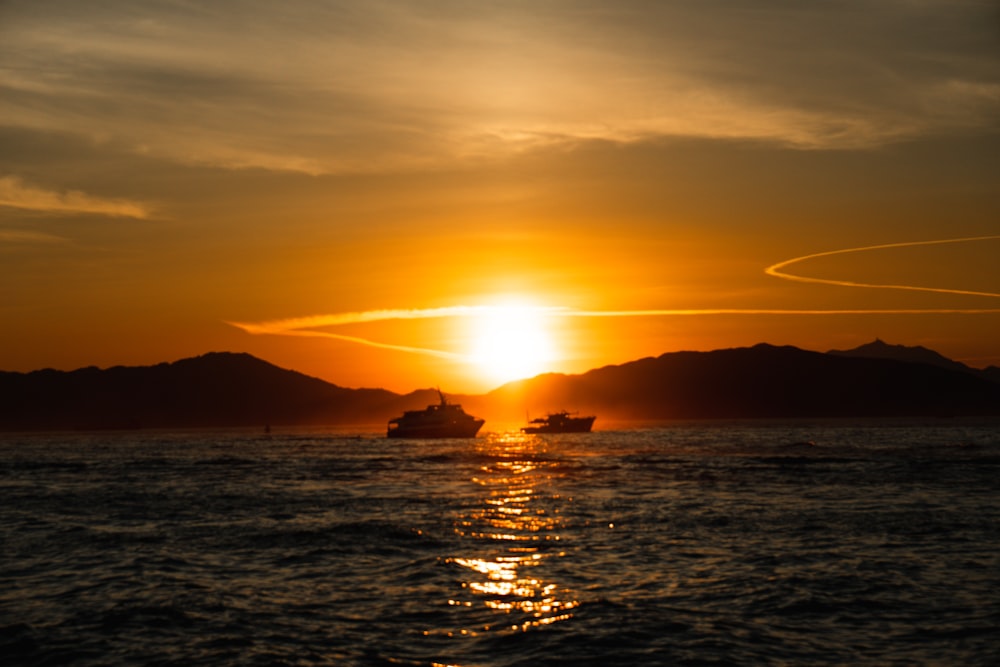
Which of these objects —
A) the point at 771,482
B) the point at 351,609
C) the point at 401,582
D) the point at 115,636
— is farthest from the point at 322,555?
the point at 771,482

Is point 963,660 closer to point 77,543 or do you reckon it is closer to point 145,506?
point 77,543

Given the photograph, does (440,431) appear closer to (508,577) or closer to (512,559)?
(512,559)

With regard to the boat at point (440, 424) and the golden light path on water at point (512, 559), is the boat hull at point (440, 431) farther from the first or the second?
the golden light path on water at point (512, 559)

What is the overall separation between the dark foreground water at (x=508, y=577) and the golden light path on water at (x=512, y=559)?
11cm

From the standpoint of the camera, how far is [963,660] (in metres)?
18.5

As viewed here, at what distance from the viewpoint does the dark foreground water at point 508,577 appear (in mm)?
19953

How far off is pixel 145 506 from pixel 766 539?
31.6m

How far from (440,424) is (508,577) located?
156871 mm

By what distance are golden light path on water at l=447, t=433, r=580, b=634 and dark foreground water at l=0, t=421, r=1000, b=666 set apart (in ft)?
0.36

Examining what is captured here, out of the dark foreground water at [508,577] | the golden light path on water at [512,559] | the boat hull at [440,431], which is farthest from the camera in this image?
the boat hull at [440,431]

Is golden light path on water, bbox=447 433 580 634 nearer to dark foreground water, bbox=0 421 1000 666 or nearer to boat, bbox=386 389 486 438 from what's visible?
dark foreground water, bbox=0 421 1000 666

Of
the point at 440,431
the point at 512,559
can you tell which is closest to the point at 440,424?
the point at 440,431

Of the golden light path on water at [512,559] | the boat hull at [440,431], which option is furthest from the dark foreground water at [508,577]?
the boat hull at [440,431]

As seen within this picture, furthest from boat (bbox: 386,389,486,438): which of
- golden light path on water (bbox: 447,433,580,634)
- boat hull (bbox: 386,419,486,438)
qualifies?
golden light path on water (bbox: 447,433,580,634)
